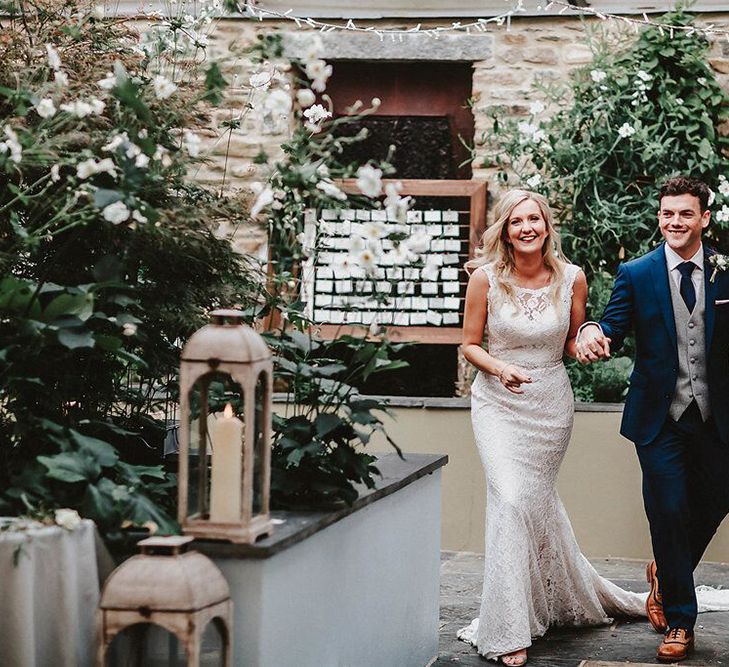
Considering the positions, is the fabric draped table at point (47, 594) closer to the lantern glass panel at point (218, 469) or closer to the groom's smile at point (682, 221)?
the lantern glass panel at point (218, 469)

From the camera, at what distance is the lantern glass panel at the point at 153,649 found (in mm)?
3035

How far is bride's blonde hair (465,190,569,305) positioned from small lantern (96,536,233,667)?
262cm

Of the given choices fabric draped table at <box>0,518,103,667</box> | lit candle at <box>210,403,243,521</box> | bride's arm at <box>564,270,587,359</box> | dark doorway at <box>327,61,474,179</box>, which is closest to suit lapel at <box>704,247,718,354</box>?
bride's arm at <box>564,270,587,359</box>

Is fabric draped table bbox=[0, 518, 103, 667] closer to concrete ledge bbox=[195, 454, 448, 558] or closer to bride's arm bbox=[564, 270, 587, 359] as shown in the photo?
concrete ledge bbox=[195, 454, 448, 558]

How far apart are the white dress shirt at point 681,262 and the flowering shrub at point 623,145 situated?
235 centimetres

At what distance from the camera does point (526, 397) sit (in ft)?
16.9

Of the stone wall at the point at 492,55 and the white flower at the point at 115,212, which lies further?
the stone wall at the point at 492,55

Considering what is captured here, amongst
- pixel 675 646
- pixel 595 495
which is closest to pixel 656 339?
pixel 675 646

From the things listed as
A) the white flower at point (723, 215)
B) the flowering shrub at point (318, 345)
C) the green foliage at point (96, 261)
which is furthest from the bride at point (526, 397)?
the white flower at point (723, 215)

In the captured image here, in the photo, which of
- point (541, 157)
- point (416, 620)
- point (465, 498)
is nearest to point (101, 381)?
point (416, 620)

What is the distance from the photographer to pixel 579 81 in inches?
307

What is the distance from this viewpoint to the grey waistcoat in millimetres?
4945

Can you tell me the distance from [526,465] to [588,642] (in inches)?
30.2

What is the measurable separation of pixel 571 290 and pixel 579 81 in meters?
2.93
